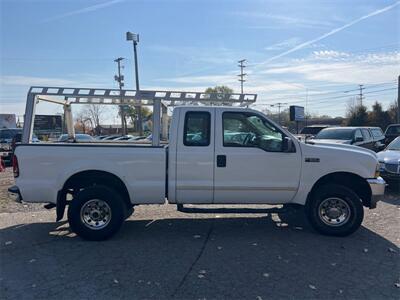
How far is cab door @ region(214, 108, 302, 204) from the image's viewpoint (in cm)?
555

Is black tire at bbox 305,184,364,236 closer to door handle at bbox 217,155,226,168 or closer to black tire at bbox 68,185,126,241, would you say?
door handle at bbox 217,155,226,168

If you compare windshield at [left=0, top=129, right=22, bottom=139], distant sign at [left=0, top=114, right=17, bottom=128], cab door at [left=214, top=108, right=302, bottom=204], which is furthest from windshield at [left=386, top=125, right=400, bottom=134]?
distant sign at [left=0, top=114, right=17, bottom=128]

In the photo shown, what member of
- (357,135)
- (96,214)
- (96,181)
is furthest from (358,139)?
(96,214)

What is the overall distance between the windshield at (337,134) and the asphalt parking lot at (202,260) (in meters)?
7.70

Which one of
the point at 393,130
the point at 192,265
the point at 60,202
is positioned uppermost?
the point at 393,130

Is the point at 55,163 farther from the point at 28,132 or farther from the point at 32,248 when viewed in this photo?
the point at 32,248

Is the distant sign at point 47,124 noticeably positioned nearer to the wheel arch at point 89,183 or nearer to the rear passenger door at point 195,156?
the wheel arch at point 89,183

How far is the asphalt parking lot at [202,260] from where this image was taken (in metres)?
3.85

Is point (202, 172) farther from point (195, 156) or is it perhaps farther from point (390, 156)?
point (390, 156)

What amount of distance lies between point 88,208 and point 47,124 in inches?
80.6

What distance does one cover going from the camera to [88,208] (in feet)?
18.1

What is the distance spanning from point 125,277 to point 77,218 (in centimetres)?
167

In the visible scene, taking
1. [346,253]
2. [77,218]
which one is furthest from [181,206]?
[346,253]

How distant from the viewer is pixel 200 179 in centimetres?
557
